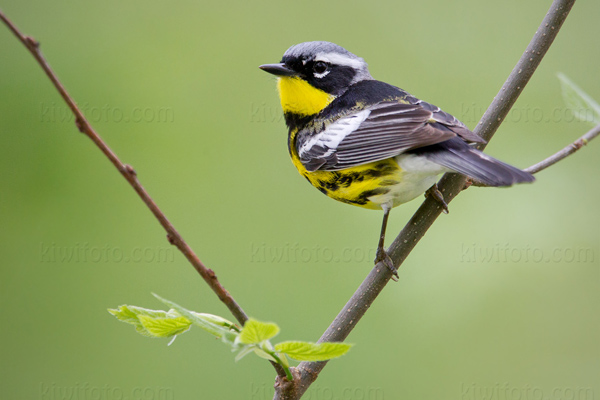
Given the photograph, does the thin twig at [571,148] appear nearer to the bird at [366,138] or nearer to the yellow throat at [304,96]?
the bird at [366,138]

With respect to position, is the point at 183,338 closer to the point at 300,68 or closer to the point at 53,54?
the point at 300,68

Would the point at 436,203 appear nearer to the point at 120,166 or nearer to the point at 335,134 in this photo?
the point at 335,134

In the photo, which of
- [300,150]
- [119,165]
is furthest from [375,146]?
[119,165]

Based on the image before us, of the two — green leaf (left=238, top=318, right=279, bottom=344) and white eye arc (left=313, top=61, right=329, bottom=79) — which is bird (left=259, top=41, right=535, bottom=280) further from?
green leaf (left=238, top=318, right=279, bottom=344)

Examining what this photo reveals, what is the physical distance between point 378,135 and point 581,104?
1.02 meters

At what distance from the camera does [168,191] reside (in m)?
4.11

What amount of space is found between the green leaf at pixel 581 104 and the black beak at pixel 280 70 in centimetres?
139

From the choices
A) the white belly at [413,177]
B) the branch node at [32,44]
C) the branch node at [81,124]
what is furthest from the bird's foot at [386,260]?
the branch node at [32,44]

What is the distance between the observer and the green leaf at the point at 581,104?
4.98ft

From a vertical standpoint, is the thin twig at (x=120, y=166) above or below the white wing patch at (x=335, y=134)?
above

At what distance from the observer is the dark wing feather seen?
2309mm

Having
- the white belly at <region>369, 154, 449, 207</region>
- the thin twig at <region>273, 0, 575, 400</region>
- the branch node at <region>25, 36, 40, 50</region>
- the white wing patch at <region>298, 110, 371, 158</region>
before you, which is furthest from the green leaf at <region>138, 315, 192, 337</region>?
the white wing patch at <region>298, 110, 371, 158</region>

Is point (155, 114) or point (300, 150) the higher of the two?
point (300, 150)

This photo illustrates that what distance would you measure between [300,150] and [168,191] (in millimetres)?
1534
